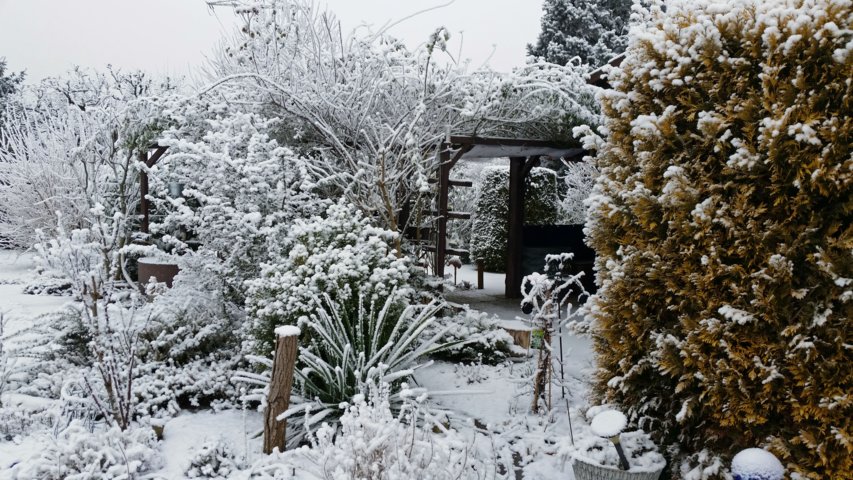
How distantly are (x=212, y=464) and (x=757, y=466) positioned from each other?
8.98 ft

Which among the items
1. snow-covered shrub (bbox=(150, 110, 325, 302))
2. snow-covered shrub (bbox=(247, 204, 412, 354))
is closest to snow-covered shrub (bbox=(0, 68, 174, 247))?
snow-covered shrub (bbox=(150, 110, 325, 302))

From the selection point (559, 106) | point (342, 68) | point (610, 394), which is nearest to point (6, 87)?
point (342, 68)

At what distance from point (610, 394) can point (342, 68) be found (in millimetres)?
5166

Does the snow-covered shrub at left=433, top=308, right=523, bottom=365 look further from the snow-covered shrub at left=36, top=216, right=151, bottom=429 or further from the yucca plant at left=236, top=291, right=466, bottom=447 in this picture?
the snow-covered shrub at left=36, top=216, right=151, bottom=429

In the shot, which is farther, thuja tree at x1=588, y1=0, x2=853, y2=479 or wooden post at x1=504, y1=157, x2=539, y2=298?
wooden post at x1=504, y1=157, x2=539, y2=298

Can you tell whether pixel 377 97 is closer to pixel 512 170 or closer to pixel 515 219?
pixel 512 170

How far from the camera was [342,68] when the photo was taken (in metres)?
7.15

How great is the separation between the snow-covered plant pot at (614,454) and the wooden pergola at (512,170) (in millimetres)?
4044

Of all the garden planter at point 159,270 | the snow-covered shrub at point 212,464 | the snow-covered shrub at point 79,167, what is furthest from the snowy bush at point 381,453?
the snow-covered shrub at point 79,167

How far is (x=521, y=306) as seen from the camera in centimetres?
432

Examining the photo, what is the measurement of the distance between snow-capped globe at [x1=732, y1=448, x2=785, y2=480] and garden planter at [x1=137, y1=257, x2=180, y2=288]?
6.43m

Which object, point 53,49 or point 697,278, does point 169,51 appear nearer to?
point 53,49

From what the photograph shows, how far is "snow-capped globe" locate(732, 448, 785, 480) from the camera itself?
2.39 m

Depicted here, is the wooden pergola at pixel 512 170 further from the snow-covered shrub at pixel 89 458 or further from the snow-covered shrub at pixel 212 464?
the snow-covered shrub at pixel 89 458
